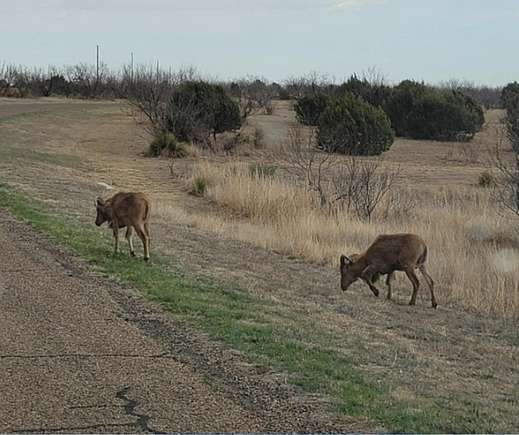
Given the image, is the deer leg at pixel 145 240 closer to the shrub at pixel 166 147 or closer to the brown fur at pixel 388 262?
the brown fur at pixel 388 262

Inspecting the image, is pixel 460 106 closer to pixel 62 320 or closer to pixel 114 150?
pixel 114 150

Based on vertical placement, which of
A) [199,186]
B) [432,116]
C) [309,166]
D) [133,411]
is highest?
[432,116]

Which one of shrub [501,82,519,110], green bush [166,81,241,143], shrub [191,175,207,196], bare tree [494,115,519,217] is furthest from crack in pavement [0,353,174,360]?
green bush [166,81,241,143]

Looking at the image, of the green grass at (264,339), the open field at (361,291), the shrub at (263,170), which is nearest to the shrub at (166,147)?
the open field at (361,291)

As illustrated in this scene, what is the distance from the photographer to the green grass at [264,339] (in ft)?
22.4

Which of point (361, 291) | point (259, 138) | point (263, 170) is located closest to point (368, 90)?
point (259, 138)

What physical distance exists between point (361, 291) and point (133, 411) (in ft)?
27.2

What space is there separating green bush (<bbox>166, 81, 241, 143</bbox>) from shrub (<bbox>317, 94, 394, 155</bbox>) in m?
5.90

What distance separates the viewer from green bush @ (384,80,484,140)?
61.8 meters

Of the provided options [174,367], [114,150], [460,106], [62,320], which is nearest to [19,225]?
[62,320]

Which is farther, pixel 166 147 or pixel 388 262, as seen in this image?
pixel 166 147

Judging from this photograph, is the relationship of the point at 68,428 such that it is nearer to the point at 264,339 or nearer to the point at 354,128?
the point at 264,339

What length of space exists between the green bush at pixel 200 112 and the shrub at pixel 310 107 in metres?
5.27

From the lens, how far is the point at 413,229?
2180cm
